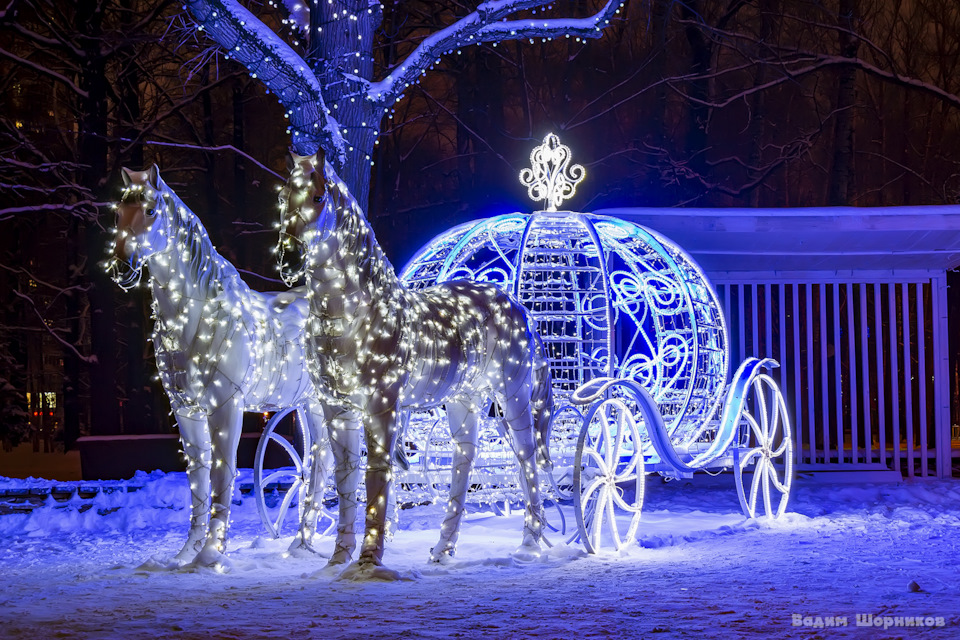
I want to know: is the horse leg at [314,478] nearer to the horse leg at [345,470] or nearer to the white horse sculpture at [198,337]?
the white horse sculpture at [198,337]

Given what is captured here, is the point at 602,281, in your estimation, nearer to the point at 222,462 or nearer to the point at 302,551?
the point at 302,551

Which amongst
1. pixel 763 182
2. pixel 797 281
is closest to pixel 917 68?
pixel 763 182

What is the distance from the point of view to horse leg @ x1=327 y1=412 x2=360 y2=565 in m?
6.79

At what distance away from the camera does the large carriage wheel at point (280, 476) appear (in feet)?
28.5

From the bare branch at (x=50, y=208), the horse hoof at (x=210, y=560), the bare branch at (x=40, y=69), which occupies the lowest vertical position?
the horse hoof at (x=210, y=560)

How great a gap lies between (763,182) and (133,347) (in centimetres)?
1162

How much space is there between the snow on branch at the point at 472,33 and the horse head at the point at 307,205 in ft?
15.9

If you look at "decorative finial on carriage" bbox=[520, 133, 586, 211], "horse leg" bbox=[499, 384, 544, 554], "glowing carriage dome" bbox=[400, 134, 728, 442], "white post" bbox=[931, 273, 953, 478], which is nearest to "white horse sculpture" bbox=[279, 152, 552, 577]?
"horse leg" bbox=[499, 384, 544, 554]

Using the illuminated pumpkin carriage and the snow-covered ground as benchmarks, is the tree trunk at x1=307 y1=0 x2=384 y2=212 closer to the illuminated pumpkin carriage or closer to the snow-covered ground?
the illuminated pumpkin carriage

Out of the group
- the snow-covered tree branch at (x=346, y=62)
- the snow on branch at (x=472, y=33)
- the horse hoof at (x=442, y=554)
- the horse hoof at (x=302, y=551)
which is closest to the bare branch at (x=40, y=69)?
the snow-covered tree branch at (x=346, y=62)

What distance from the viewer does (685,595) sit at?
5777 millimetres

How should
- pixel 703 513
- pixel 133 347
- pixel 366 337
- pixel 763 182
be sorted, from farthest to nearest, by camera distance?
pixel 763 182 < pixel 133 347 < pixel 703 513 < pixel 366 337

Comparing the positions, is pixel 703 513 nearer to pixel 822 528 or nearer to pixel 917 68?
pixel 822 528

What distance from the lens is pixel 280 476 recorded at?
11242 millimetres
